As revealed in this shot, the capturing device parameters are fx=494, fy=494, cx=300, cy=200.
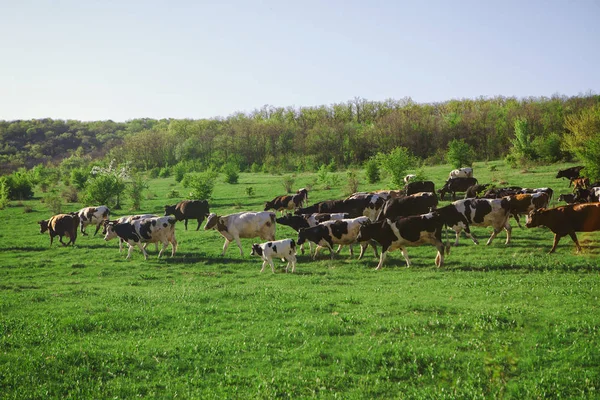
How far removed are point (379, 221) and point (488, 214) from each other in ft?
17.6

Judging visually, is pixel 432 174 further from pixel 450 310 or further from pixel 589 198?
pixel 450 310

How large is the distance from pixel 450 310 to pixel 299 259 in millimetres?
10943

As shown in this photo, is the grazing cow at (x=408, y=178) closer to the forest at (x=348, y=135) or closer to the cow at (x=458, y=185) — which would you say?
the cow at (x=458, y=185)

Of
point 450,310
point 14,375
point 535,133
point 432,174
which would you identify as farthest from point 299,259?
point 535,133

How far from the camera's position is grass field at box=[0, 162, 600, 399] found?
8.86 meters

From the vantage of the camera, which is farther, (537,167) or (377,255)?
(537,167)

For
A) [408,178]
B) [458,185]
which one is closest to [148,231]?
[458,185]

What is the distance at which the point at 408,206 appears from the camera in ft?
89.7

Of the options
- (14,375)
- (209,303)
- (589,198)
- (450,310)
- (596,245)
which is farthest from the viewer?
(589,198)

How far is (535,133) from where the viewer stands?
7556cm

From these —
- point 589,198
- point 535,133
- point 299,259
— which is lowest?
point 299,259

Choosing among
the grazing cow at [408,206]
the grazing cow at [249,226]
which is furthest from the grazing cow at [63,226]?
the grazing cow at [408,206]

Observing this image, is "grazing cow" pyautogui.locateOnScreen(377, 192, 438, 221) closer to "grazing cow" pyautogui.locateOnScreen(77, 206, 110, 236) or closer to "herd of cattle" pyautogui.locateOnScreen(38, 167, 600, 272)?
"herd of cattle" pyautogui.locateOnScreen(38, 167, 600, 272)

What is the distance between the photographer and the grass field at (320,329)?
8.86m
